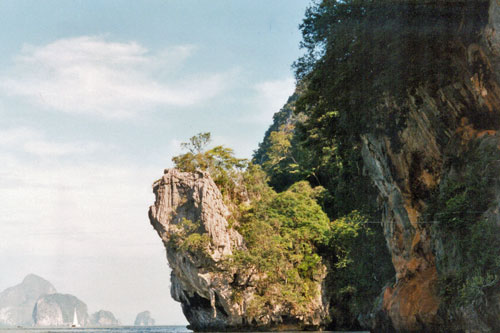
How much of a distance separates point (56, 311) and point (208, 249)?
6397 inches

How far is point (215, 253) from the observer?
28.9 m

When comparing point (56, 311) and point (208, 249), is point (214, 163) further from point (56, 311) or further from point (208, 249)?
point (56, 311)

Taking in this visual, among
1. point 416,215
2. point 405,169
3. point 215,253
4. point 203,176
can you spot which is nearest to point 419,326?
point 416,215

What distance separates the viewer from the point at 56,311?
17350 centimetres

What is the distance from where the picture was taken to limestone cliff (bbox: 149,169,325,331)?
29.2 m

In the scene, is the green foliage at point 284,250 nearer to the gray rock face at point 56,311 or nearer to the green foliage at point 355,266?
the green foliage at point 355,266

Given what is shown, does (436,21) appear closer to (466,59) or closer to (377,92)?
(466,59)

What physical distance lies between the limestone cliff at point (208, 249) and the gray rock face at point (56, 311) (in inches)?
5928

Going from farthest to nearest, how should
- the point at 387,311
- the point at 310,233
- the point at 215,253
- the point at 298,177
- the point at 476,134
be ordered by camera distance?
the point at 298,177 → the point at 310,233 → the point at 215,253 → the point at 387,311 → the point at 476,134

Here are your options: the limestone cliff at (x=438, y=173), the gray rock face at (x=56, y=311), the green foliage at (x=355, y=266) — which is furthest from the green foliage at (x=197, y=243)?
the gray rock face at (x=56, y=311)

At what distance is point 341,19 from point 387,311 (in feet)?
31.5

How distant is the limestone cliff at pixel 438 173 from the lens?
1259cm

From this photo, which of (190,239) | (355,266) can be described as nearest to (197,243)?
(190,239)

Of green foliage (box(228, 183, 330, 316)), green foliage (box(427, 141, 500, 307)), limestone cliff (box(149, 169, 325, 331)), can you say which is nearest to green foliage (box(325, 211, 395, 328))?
green foliage (box(228, 183, 330, 316))
